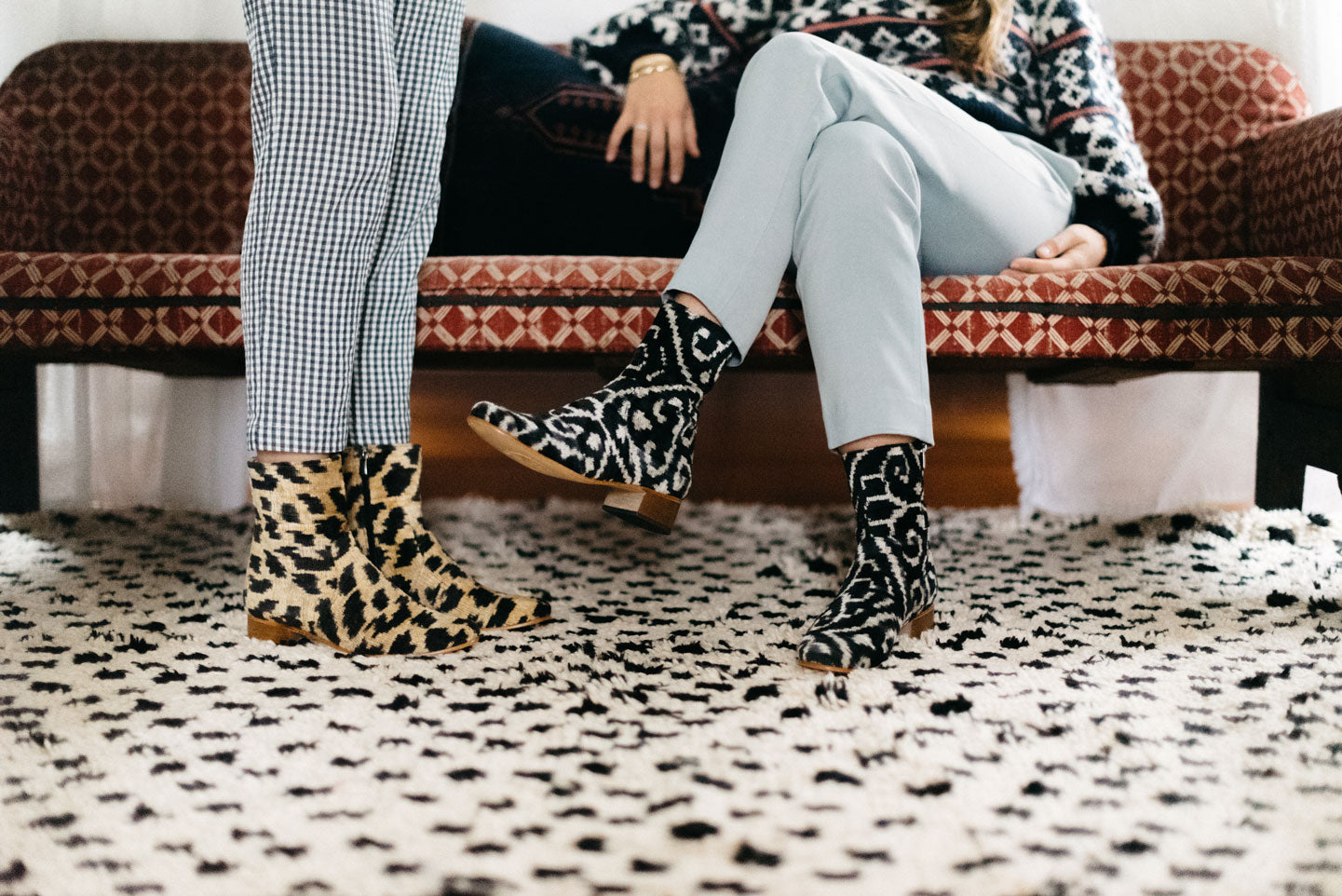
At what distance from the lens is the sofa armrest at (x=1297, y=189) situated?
119cm

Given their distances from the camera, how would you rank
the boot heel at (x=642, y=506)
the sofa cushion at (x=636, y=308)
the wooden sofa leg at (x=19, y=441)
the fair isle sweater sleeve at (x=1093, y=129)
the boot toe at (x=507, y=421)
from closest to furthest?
the boot toe at (x=507, y=421)
the boot heel at (x=642, y=506)
the sofa cushion at (x=636, y=308)
the fair isle sweater sleeve at (x=1093, y=129)
the wooden sofa leg at (x=19, y=441)

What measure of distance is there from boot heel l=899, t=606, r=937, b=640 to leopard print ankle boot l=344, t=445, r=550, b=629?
41 cm

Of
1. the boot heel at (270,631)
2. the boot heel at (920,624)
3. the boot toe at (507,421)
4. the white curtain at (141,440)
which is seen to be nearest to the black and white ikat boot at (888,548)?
the boot heel at (920,624)

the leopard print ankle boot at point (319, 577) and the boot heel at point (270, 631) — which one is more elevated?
the leopard print ankle boot at point (319, 577)

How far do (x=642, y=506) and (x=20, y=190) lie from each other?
134 centimetres

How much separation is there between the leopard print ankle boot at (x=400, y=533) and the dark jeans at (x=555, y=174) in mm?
516

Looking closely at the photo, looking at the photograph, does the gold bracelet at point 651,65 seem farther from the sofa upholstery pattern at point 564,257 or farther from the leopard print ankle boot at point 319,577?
the leopard print ankle boot at point 319,577

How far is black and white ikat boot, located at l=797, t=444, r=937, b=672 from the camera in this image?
2.56 ft

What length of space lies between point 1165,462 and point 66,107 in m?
2.19

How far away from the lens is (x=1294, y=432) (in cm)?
133

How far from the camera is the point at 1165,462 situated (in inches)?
66.5

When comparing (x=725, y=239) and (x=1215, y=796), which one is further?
(x=725, y=239)

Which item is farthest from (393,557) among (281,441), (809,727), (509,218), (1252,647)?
(1252,647)

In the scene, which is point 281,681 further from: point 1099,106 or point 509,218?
point 1099,106
